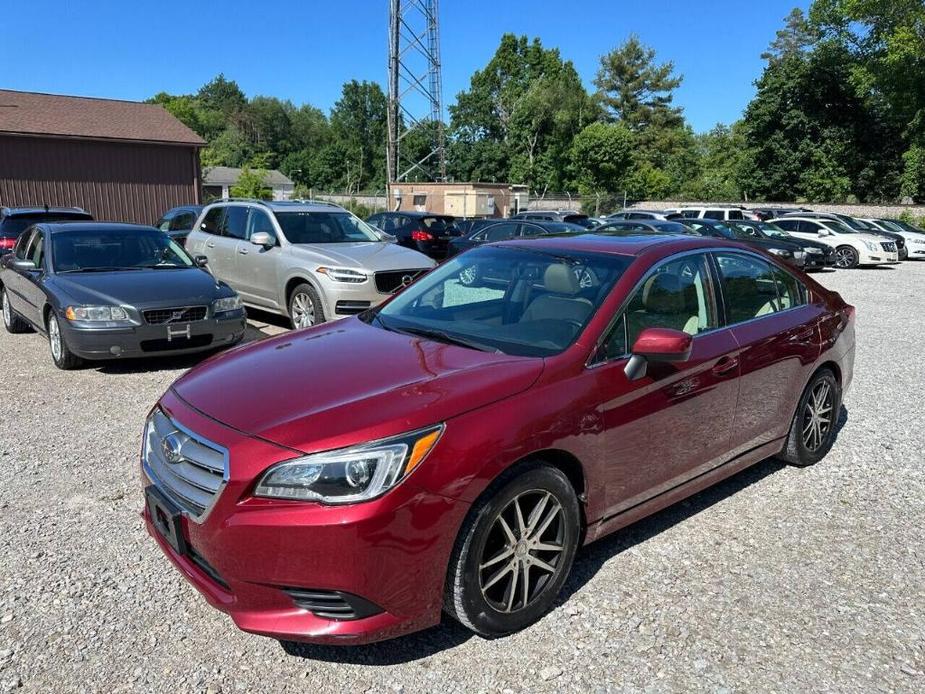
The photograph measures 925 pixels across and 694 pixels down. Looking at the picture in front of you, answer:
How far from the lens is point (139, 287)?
7215 mm

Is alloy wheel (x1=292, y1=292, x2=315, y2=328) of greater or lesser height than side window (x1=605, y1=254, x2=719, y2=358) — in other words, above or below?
below

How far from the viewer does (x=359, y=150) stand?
8806 centimetres

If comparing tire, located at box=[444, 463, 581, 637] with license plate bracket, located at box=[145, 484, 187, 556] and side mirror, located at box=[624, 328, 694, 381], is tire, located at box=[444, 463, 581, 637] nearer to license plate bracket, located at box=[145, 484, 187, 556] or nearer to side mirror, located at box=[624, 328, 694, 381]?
side mirror, located at box=[624, 328, 694, 381]

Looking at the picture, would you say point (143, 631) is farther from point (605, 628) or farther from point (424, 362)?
point (605, 628)

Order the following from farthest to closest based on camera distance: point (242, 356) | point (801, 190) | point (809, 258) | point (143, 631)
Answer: point (801, 190) < point (809, 258) < point (242, 356) < point (143, 631)

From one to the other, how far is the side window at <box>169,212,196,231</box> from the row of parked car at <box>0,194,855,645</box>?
1213cm

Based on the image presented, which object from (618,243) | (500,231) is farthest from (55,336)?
(500,231)

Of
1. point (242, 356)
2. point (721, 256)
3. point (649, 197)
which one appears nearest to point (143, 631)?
point (242, 356)

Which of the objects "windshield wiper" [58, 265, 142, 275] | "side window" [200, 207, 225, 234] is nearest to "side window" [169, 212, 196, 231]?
"side window" [200, 207, 225, 234]

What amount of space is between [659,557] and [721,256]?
1786 millimetres

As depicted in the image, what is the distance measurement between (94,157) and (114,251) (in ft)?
75.7

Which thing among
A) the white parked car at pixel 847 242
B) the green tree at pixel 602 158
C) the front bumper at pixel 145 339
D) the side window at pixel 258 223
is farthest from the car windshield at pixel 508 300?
the green tree at pixel 602 158

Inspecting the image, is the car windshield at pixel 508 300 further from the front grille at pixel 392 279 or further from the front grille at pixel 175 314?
the front grille at pixel 392 279

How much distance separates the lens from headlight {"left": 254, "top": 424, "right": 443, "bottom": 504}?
8.13 feet
